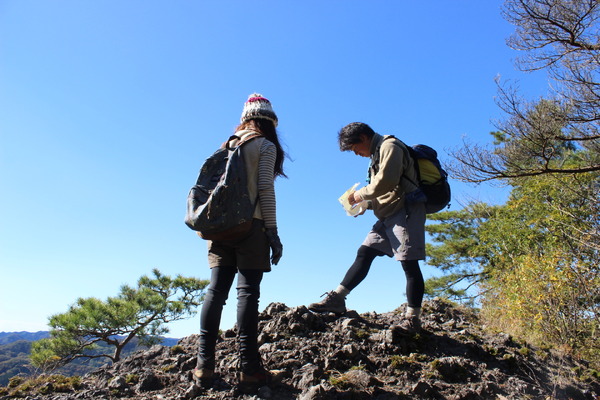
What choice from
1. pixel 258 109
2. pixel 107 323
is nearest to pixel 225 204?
pixel 258 109

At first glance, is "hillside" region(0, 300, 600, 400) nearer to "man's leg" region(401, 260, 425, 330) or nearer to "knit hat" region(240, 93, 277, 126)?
"man's leg" region(401, 260, 425, 330)

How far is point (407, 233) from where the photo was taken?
Result: 3275mm

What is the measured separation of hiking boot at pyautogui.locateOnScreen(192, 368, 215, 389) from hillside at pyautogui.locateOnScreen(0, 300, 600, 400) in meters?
0.04

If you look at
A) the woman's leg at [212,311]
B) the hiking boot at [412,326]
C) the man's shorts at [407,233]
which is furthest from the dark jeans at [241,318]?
the hiking boot at [412,326]

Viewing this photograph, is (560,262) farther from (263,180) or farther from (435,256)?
(435,256)

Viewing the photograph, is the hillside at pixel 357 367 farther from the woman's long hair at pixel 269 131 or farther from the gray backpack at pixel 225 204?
the woman's long hair at pixel 269 131

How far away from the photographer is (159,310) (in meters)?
13.3

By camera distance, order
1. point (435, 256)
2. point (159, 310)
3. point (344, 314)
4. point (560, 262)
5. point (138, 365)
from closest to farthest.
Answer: point (138, 365) → point (344, 314) → point (560, 262) → point (159, 310) → point (435, 256)

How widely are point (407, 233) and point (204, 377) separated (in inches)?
70.8

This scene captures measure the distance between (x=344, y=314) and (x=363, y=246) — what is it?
693 mm

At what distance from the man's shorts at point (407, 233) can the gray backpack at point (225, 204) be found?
52.9 inches

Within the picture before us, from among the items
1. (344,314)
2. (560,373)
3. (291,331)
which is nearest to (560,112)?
(560,373)

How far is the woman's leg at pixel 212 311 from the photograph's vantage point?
2.48 metres

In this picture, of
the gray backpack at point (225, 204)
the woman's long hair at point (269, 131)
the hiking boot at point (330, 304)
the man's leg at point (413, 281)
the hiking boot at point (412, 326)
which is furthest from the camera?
the hiking boot at point (330, 304)
